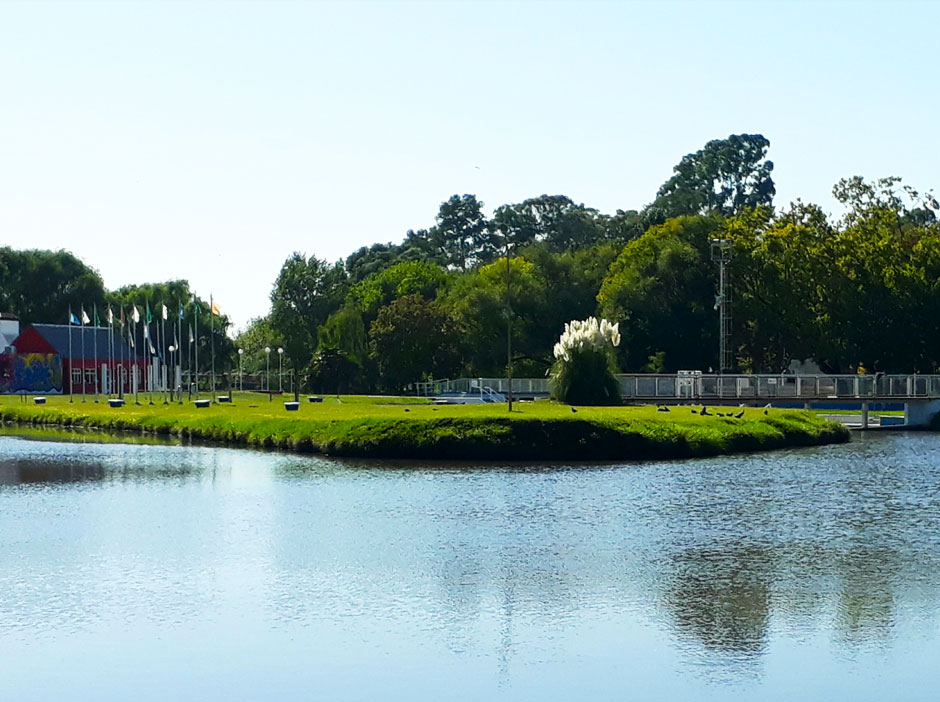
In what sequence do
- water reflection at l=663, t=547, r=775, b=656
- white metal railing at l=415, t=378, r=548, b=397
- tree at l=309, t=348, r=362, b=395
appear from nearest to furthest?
water reflection at l=663, t=547, r=775, b=656, white metal railing at l=415, t=378, r=548, b=397, tree at l=309, t=348, r=362, b=395

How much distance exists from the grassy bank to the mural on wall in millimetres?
52499

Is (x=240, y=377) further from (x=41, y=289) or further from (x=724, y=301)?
(x=724, y=301)

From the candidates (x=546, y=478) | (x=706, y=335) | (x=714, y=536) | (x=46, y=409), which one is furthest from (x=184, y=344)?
(x=714, y=536)

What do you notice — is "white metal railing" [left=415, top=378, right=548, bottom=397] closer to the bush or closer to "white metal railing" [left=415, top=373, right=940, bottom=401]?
"white metal railing" [left=415, top=373, right=940, bottom=401]

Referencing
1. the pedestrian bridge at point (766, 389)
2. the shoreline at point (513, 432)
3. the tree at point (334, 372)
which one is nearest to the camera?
the shoreline at point (513, 432)

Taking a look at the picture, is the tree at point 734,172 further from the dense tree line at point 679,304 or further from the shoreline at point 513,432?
the shoreline at point 513,432

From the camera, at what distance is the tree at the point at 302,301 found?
131125 mm

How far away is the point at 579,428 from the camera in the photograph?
53.3m

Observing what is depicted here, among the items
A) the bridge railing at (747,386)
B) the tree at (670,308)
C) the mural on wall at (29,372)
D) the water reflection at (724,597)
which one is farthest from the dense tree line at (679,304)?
the water reflection at (724,597)

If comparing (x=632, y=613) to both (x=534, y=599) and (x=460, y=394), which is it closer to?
(x=534, y=599)

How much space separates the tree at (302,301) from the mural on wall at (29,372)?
22.4 metres

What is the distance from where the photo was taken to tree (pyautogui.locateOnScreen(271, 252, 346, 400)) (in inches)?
5162

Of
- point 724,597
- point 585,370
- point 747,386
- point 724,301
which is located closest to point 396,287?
point 724,301

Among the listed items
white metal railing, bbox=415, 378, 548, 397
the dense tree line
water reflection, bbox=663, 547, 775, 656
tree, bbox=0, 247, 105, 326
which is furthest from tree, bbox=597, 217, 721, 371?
tree, bbox=0, 247, 105, 326
